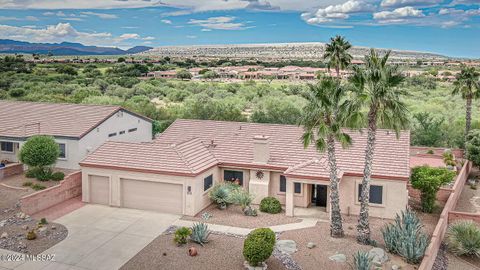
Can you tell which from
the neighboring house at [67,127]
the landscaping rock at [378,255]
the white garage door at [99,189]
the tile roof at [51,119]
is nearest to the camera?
the landscaping rock at [378,255]

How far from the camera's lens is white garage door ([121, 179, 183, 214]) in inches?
998

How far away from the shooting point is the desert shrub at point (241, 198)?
25344mm

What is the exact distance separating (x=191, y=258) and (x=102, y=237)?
16.7 ft

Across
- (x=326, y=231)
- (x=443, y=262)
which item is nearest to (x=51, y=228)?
(x=326, y=231)

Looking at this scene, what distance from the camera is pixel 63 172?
1270 inches

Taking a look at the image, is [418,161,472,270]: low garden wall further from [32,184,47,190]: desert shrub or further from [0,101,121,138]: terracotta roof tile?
[0,101,121,138]: terracotta roof tile

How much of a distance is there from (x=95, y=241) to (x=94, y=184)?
6527 mm

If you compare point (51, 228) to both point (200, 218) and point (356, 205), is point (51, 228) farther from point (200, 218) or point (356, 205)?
point (356, 205)

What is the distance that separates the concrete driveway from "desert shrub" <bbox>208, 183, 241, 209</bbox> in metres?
2.61

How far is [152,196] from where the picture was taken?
25875 millimetres

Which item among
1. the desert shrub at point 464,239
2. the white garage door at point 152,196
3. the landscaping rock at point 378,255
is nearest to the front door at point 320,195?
the landscaping rock at point 378,255

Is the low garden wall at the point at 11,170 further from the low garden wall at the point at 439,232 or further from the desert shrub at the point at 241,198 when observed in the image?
the low garden wall at the point at 439,232

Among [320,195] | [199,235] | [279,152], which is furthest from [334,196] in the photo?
[279,152]

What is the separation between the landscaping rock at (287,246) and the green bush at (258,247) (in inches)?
81.1
